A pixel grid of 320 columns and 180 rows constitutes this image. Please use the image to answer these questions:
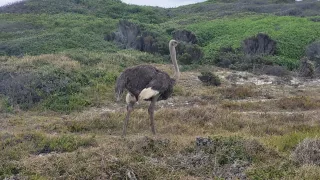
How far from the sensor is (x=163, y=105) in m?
13.1

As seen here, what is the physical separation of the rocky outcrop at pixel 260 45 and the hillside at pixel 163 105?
2.4 inches

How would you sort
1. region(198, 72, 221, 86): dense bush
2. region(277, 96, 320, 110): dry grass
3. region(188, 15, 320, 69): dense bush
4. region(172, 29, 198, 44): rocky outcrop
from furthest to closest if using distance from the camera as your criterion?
region(172, 29, 198, 44): rocky outcrop → region(188, 15, 320, 69): dense bush → region(198, 72, 221, 86): dense bush → region(277, 96, 320, 110): dry grass

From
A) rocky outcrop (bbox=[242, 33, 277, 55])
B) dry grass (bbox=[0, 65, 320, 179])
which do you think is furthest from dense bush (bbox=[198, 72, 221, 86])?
rocky outcrop (bbox=[242, 33, 277, 55])

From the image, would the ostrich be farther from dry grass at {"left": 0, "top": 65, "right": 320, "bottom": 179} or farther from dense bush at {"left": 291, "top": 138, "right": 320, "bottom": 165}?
dense bush at {"left": 291, "top": 138, "right": 320, "bottom": 165}

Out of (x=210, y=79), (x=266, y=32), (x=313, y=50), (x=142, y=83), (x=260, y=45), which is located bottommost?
(x=313, y=50)

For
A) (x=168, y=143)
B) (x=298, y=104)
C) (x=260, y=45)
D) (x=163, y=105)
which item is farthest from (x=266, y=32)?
(x=168, y=143)

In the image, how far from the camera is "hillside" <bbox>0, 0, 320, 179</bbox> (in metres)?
6.44

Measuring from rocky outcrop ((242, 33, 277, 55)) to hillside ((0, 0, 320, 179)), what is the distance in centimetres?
6

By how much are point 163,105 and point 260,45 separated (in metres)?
12.1

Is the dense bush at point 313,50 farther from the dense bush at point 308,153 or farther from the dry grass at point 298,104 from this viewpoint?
the dense bush at point 308,153

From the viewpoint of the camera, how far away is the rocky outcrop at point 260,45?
23.7 metres

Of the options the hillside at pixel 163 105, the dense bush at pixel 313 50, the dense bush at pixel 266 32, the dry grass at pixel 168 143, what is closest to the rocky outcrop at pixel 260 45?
the hillside at pixel 163 105

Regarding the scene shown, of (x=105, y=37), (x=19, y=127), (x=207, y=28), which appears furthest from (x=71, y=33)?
(x=19, y=127)

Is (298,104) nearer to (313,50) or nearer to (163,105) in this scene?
(163,105)
